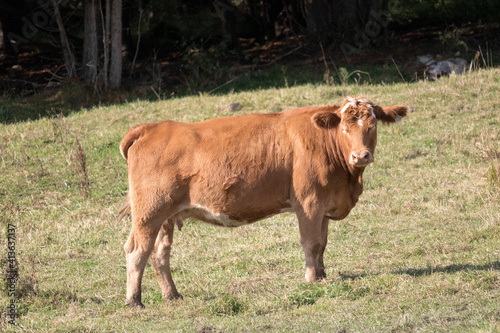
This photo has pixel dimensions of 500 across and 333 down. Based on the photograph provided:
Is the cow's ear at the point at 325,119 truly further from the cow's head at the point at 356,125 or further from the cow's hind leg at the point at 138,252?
the cow's hind leg at the point at 138,252

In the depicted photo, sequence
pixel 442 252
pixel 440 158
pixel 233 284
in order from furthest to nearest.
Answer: pixel 440 158
pixel 442 252
pixel 233 284

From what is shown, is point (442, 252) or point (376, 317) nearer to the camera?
point (376, 317)

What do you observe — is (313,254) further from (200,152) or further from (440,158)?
(440,158)

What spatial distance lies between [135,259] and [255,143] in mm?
1831

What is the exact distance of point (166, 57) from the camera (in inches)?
1000

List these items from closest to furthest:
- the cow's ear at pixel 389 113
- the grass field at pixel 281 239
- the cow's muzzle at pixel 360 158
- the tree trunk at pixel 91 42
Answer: the grass field at pixel 281 239, the cow's muzzle at pixel 360 158, the cow's ear at pixel 389 113, the tree trunk at pixel 91 42

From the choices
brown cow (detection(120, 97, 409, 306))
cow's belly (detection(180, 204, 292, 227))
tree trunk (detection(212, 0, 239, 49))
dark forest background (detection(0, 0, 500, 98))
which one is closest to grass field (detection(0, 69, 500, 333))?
brown cow (detection(120, 97, 409, 306))

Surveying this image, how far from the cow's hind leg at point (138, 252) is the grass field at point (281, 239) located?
0.19 meters

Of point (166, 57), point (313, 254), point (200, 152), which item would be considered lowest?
point (166, 57)

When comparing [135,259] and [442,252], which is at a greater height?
[135,259]

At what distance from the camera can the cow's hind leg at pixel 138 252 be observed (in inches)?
294

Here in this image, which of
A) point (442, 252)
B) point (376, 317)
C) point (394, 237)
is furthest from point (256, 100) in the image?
point (376, 317)

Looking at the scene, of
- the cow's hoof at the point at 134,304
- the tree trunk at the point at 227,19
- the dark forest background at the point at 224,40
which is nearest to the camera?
the cow's hoof at the point at 134,304

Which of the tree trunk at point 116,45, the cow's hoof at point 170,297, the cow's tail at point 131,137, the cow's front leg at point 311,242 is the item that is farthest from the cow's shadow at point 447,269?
the tree trunk at point 116,45
